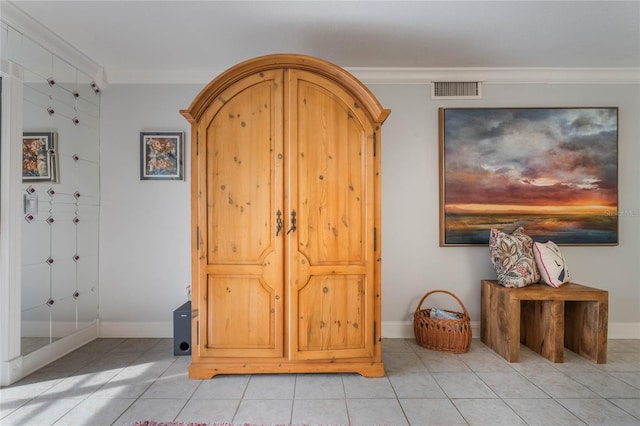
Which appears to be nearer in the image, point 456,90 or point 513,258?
point 513,258

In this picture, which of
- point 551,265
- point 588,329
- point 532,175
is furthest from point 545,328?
point 532,175

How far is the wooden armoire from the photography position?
2.34 metres

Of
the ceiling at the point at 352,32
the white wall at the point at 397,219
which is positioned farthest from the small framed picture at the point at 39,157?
the ceiling at the point at 352,32

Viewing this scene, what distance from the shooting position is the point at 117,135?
3.20 metres

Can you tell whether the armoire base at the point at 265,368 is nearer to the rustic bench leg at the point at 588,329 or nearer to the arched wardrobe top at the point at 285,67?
the arched wardrobe top at the point at 285,67

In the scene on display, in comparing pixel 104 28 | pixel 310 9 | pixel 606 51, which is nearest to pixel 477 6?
pixel 310 9

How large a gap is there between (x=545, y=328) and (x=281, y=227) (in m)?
2.28

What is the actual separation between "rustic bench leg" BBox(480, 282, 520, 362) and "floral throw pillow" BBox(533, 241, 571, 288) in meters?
0.39

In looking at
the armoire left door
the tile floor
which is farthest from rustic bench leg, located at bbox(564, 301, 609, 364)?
the armoire left door

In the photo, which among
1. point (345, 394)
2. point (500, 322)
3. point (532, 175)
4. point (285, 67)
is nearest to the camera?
point (345, 394)

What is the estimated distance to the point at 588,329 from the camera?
2.69m

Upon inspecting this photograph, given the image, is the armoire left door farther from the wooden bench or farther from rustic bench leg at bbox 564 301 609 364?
rustic bench leg at bbox 564 301 609 364

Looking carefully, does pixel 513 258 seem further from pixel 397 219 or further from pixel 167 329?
pixel 167 329

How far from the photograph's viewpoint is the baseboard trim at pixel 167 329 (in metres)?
3.17
